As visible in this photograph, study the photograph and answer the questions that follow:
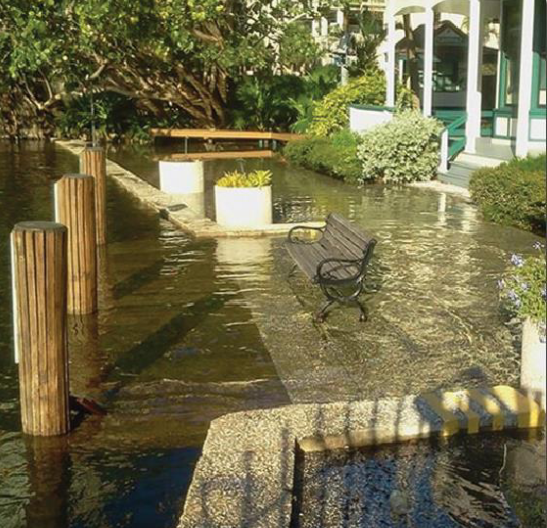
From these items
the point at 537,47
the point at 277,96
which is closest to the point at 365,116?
the point at 537,47

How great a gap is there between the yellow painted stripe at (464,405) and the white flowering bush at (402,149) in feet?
41.8

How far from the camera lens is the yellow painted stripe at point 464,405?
5625mm

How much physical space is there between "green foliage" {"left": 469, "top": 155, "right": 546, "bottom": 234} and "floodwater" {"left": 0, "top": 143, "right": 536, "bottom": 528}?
0.38m

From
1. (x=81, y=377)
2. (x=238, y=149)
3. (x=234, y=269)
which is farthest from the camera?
(x=238, y=149)

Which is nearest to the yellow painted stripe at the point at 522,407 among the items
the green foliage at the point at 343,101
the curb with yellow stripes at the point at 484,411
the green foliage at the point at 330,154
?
the curb with yellow stripes at the point at 484,411

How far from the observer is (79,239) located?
8.35 m

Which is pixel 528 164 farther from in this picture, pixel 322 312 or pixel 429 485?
pixel 429 485

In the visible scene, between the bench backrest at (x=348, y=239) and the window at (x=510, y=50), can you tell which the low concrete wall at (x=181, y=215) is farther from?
the window at (x=510, y=50)

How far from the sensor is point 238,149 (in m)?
29.0

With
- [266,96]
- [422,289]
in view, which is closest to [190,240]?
[422,289]

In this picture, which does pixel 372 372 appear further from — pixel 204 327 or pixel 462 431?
pixel 204 327

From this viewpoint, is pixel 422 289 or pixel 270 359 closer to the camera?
pixel 270 359

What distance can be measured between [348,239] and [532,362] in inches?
118

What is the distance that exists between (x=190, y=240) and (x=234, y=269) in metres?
2.09
